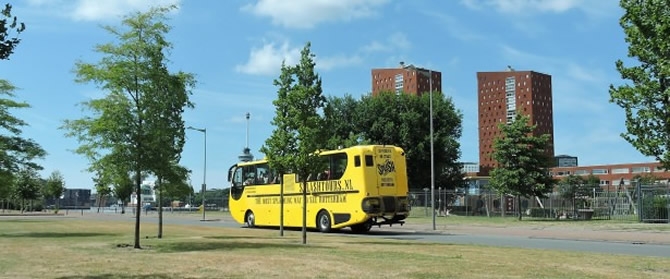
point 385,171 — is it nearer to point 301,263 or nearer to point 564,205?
point 301,263

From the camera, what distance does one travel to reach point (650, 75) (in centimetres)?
1134

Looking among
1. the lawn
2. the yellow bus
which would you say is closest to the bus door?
the yellow bus

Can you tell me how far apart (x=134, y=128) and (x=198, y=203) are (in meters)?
79.9

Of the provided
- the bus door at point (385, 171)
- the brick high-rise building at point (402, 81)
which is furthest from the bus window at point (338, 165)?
the brick high-rise building at point (402, 81)

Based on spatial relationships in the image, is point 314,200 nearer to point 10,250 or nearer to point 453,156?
point 10,250

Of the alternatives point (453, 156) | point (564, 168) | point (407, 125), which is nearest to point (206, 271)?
point (407, 125)

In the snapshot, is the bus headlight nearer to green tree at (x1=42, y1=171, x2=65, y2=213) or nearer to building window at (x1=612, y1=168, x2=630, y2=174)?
green tree at (x1=42, y1=171, x2=65, y2=213)

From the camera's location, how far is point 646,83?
1130cm

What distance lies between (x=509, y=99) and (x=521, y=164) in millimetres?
77228

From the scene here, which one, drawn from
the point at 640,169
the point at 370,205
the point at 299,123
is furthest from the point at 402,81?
the point at 640,169

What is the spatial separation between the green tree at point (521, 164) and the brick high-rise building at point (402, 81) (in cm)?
2713

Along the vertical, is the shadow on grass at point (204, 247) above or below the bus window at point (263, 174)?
below

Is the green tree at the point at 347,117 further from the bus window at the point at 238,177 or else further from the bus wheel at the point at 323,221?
the bus wheel at the point at 323,221

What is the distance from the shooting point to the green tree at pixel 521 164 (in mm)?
44062
